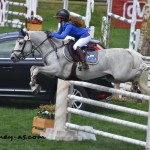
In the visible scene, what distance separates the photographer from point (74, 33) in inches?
482

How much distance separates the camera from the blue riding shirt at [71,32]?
11984 mm

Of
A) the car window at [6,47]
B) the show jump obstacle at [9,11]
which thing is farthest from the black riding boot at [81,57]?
the show jump obstacle at [9,11]

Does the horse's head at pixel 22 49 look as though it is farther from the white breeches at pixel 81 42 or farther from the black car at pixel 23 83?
the black car at pixel 23 83

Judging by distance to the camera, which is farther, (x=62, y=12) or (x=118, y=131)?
(x=118, y=131)

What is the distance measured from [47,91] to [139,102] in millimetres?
2654

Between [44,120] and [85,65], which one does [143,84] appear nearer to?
[85,65]

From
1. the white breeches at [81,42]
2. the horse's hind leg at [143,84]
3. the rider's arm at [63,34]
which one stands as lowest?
the horse's hind leg at [143,84]

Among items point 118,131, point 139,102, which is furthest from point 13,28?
point 118,131

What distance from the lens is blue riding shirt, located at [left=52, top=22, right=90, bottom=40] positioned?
1198 centimetres

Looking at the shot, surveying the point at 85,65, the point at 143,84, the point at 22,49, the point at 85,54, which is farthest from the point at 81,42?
the point at 143,84

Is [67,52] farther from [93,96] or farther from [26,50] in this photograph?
[93,96]

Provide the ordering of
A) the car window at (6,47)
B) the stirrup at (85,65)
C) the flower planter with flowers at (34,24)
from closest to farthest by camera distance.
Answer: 1. the stirrup at (85,65)
2. the car window at (6,47)
3. the flower planter with flowers at (34,24)

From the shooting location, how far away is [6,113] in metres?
15.7

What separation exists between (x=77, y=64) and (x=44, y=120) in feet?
5.56
